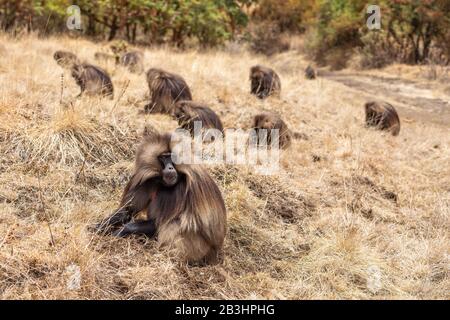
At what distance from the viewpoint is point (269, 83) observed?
10039 mm

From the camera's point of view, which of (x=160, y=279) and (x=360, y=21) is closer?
(x=160, y=279)

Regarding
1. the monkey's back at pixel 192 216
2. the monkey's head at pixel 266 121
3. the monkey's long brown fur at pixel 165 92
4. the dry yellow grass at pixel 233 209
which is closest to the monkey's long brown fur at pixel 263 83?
the dry yellow grass at pixel 233 209

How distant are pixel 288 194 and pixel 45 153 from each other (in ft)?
8.63

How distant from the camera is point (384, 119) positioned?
9.63 m

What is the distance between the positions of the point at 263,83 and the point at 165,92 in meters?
2.74

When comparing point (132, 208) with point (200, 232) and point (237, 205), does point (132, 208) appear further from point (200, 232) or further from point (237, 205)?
point (237, 205)

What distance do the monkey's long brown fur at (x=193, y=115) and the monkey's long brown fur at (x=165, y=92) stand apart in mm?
299

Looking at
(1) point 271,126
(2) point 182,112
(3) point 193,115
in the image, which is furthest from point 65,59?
(1) point 271,126

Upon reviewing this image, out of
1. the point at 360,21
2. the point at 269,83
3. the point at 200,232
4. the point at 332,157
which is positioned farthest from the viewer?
the point at 360,21

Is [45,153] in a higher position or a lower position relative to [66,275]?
higher

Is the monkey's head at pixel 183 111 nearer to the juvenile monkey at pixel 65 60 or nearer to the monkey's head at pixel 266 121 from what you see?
the monkey's head at pixel 266 121

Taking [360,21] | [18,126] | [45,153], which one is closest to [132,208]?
[45,153]

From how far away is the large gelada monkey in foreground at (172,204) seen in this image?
3.91 metres

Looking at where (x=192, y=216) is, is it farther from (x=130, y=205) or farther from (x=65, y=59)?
(x=65, y=59)
